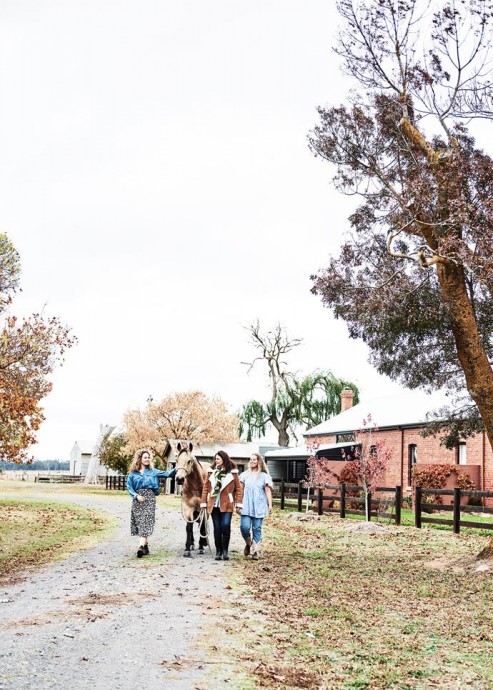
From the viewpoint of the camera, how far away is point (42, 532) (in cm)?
2072

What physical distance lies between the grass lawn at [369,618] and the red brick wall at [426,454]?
1522 centimetres

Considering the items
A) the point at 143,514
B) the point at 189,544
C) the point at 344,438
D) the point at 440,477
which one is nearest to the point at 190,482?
the point at 143,514

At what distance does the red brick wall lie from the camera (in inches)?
1232

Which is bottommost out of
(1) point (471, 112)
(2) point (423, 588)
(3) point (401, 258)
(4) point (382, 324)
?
(2) point (423, 588)

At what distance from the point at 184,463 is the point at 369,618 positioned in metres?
5.70

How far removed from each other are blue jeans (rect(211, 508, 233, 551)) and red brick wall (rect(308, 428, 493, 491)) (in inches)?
702

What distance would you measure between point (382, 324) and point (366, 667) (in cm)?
845

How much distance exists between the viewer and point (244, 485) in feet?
46.1

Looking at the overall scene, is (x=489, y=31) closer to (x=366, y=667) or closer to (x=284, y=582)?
(x=284, y=582)

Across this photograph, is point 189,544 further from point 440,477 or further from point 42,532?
point 440,477

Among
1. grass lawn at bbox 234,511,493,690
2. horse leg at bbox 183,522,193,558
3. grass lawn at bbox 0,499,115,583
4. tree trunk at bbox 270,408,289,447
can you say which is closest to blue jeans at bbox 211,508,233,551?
grass lawn at bbox 234,511,493,690

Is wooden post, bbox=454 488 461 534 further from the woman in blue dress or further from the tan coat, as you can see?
the tan coat

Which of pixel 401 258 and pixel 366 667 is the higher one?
pixel 401 258

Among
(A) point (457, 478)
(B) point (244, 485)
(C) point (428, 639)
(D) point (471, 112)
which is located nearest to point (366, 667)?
(C) point (428, 639)
